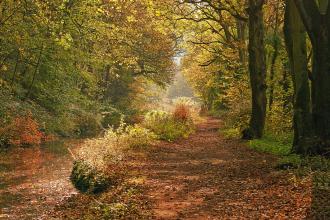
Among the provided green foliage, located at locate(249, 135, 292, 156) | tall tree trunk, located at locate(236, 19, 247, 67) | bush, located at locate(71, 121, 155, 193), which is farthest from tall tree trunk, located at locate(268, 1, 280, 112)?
bush, located at locate(71, 121, 155, 193)

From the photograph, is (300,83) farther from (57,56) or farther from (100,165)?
(57,56)

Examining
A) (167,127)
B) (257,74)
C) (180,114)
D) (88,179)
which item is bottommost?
(88,179)

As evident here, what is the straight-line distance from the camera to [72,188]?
12.1m

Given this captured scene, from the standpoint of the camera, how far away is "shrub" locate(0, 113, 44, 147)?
63.3 feet

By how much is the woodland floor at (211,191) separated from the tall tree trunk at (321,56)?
1653 mm

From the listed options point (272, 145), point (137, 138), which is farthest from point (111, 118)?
point (272, 145)

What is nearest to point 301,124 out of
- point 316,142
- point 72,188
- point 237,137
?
point 316,142

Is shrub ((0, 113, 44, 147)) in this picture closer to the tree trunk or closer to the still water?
the still water

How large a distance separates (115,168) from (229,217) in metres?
4.96

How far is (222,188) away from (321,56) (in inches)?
186

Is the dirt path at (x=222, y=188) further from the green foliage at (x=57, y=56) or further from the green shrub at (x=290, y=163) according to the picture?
the green foliage at (x=57, y=56)

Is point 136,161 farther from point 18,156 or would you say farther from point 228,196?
point 18,156

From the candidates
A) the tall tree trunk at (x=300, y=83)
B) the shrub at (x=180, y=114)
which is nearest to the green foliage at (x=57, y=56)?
the shrub at (x=180, y=114)

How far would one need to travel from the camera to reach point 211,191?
966cm
